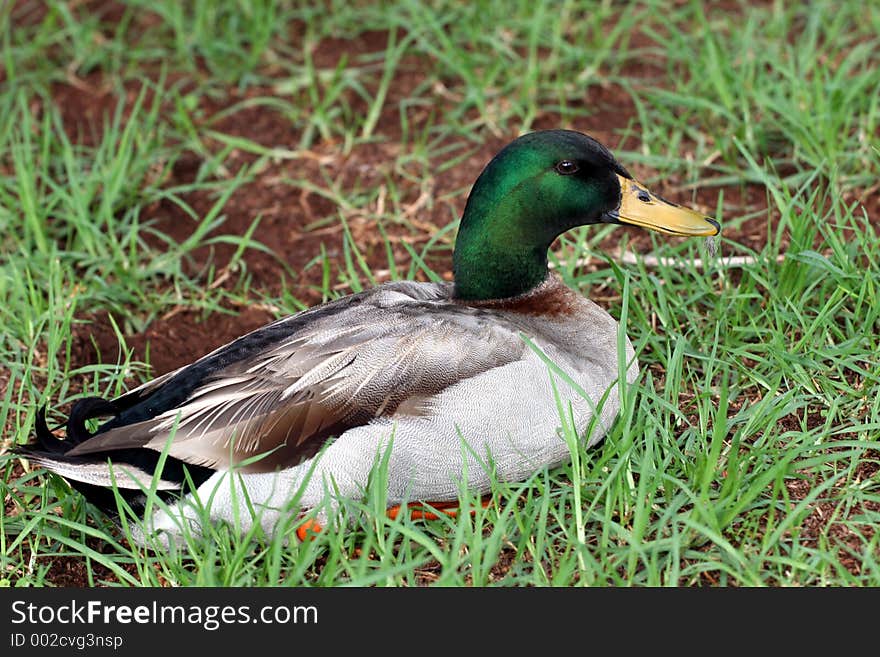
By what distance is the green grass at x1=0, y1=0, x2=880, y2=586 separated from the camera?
2932mm

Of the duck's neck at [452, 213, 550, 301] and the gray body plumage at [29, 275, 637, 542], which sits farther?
the duck's neck at [452, 213, 550, 301]

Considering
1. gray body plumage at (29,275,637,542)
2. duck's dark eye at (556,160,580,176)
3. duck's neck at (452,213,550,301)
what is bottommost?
gray body plumage at (29,275,637,542)

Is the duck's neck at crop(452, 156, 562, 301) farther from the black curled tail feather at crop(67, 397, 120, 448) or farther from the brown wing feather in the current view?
the black curled tail feather at crop(67, 397, 120, 448)

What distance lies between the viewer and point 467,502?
9.52 ft

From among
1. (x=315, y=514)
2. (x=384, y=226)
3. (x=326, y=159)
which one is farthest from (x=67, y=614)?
(x=326, y=159)

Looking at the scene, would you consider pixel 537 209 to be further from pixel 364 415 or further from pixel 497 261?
pixel 364 415

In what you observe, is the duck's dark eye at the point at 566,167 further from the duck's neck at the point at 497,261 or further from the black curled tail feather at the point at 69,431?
the black curled tail feather at the point at 69,431

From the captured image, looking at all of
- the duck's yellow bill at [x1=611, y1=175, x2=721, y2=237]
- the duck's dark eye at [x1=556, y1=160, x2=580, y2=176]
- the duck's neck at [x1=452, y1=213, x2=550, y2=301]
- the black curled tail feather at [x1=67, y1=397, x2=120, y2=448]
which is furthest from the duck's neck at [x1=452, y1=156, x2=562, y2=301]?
the black curled tail feather at [x1=67, y1=397, x2=120, y2=448]

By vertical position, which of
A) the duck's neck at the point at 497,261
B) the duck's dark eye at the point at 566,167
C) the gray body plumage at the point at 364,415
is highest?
the duck's dark eye at the point at 566,167

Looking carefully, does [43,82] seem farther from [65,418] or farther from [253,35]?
[65,418]

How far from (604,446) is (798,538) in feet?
1.79

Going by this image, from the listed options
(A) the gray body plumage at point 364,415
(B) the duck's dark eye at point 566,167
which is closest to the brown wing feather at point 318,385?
(A) the gray body plumage at point 364,415

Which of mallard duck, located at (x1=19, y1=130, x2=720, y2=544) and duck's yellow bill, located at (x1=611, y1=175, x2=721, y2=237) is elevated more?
duck's yellow bill, located at (x1=611, y1=175, x2=721, y2=237)

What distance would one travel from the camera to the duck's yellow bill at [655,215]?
133 inches
